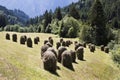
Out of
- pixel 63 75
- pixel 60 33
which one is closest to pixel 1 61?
pixel 63 75

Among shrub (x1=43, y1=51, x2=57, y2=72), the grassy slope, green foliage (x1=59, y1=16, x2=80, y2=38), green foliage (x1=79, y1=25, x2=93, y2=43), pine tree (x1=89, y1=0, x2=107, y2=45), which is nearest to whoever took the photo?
the grassy slope

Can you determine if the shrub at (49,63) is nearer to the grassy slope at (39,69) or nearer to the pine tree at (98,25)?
→ the grassy slope at (39,69)

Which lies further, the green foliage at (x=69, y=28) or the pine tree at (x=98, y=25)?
the green foliage at (x=69, y=28)

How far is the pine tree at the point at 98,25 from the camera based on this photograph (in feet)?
301

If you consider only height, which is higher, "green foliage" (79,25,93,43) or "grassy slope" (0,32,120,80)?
"green foliage" (79,25,93,43)

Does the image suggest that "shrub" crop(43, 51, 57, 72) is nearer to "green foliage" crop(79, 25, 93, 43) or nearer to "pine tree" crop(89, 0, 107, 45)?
"green foliage" crop(79, 25, 93, 43)

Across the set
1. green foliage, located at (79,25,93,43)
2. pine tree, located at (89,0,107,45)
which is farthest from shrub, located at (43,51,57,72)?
pine tree, located at (89,0,107,45)

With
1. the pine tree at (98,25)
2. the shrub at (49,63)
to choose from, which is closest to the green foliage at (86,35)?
the pine tree at (98,25)

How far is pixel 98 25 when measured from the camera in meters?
93.9

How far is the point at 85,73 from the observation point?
144 ft

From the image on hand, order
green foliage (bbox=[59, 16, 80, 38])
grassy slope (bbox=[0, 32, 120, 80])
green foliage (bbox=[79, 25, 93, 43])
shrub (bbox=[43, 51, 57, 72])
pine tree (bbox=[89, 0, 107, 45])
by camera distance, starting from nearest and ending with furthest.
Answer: grassy slope (bbox=[0, 32, 120, 80]), shrub (bbox=[43, 51, 57, 72]), green foliage (bbox=[79, 25, 93, 43]), pine tree (bbox=[89, 0, 107, 45]), green foliage (bbox=[59, 16, 80, 38])

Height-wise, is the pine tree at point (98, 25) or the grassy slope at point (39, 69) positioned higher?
the pine tree at point (98, 25)

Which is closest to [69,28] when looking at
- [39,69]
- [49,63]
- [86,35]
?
[86,35]

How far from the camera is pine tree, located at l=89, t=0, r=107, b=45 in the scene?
301 feet
